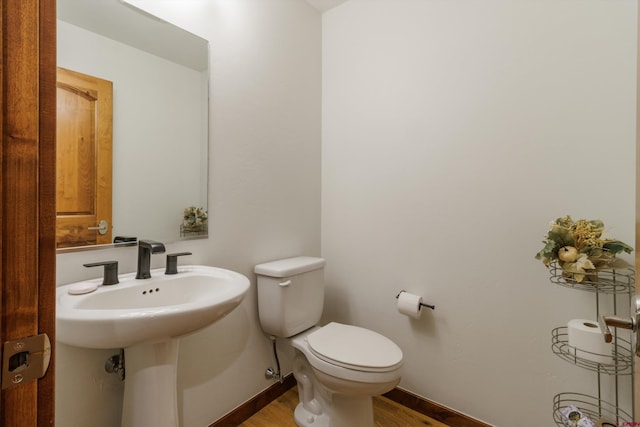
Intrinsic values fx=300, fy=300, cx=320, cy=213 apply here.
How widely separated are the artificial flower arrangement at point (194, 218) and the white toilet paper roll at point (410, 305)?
109 centimetres

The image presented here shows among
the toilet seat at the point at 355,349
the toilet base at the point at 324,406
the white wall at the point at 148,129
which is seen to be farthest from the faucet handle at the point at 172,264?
the toilet base at the point at 324,406

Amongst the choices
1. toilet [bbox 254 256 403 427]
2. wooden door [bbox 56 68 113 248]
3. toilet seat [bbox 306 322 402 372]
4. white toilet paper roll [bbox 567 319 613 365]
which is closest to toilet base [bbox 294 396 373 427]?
toilet [bbox 254 256 403 427]

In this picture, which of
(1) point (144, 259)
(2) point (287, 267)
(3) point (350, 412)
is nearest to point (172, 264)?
(1) point (144, 259)

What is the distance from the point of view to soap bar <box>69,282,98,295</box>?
949 millimetres

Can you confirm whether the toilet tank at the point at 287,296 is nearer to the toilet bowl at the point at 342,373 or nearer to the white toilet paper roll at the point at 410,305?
the toilet bowl at the point at 342,373

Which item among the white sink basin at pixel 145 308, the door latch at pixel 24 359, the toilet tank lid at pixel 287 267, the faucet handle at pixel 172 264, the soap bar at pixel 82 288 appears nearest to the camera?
the door latch at pixel 24 359

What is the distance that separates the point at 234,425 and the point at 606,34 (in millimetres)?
2382

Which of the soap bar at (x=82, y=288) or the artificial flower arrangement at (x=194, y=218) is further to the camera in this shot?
the artificial flower arrangement at (x=194, y=218)

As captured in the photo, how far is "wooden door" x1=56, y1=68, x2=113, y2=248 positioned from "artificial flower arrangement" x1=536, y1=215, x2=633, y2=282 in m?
1.69

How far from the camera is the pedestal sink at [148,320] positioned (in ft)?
2.59

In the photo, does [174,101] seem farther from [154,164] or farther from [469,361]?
[469,361]

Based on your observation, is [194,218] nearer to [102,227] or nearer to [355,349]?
[102,227]

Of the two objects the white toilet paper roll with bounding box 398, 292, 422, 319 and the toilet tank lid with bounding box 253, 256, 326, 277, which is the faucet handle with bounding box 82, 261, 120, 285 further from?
the white toilet paper roll with bounding box 398, 292, 422, 319

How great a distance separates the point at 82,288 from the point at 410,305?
1.41 m
